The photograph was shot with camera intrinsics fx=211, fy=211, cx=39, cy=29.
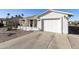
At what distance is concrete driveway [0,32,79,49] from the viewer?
4.29m

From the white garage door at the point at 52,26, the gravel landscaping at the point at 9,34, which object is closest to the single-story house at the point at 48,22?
the white garage door at the point at 52,26

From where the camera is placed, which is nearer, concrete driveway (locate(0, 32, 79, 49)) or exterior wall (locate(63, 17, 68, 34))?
concrete driveway (locate(0, 32, 79, 49))

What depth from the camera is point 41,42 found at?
14.2ft

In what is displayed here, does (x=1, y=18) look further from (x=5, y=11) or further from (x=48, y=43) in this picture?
(x=48, y=43)

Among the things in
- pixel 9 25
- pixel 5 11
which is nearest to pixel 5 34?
pixel 9 25

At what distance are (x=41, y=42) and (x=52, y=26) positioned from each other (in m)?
0.43

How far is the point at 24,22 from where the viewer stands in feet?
14.8

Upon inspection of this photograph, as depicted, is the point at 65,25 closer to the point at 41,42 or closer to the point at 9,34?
the point at 41,42

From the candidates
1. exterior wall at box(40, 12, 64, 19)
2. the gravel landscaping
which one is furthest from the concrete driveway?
exterior wall at box(40, 12, 64, 19)

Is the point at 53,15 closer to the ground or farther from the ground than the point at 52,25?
farther from the ground

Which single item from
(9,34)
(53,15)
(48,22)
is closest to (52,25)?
(48,22)

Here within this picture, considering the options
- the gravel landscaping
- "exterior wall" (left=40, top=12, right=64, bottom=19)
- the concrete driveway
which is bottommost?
the concrete driveway

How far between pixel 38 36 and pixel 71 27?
71cm

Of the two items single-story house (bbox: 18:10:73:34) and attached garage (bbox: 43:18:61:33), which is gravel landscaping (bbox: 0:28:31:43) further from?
attached garage (bbox: 43:18:61:33)
